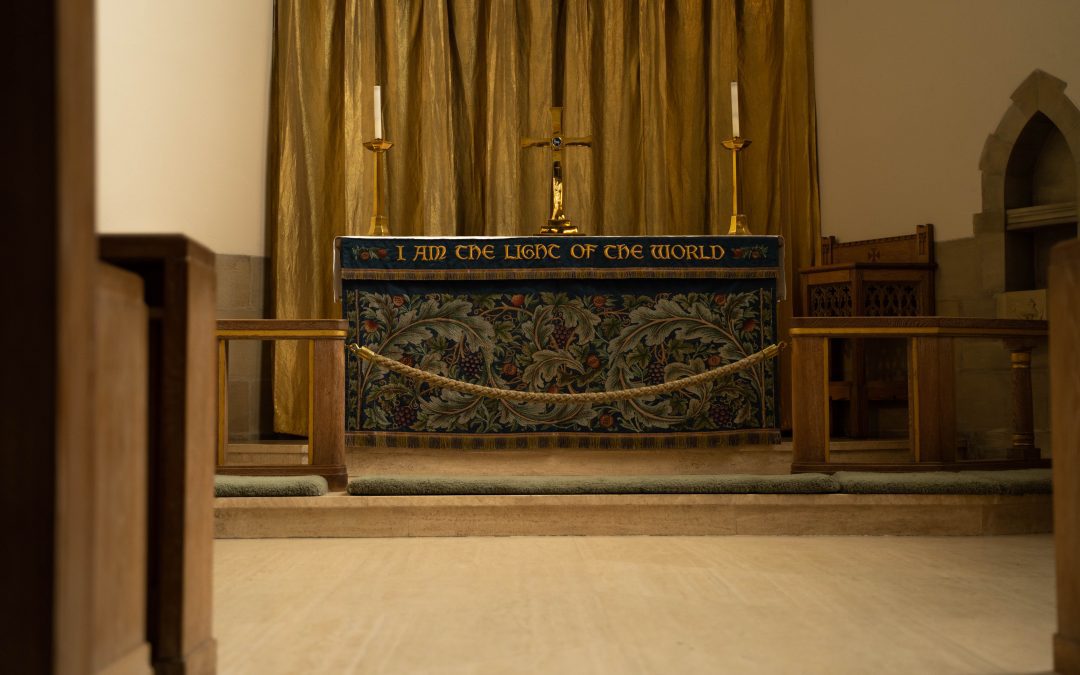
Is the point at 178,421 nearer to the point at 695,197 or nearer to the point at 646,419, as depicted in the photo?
the point at 646,419

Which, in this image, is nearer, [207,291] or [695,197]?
[207,291]

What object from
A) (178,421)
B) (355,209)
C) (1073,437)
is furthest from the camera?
(355,209)

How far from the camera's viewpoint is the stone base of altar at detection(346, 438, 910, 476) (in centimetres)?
538

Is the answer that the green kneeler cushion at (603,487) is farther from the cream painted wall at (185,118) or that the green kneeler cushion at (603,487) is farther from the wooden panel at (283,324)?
the cream painted wall at (185,118)

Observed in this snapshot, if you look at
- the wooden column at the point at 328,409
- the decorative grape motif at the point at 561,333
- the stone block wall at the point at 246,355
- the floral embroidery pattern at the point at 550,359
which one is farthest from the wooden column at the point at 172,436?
the stone block wall at the point at 246,355

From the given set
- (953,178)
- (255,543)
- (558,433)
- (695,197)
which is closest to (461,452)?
(558,433)

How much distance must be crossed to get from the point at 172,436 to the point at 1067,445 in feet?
5.56

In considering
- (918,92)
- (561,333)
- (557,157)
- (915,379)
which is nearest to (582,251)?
(561,333)

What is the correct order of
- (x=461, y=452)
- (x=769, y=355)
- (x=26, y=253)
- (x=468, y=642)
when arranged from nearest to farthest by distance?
(x=26, y=253) → (x=468, y=642) → (x=769, y=355) → (x=461, y=452)

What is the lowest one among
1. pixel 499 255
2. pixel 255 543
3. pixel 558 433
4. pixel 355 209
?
pixel 255 543

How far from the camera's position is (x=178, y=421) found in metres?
1.92

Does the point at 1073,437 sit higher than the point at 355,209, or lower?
lower

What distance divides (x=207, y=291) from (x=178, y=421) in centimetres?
29

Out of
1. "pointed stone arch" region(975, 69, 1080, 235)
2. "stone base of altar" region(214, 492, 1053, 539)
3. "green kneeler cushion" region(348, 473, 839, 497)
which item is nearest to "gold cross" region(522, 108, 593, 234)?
"green kneeler cushion" region(348, 473, 839, 497)
